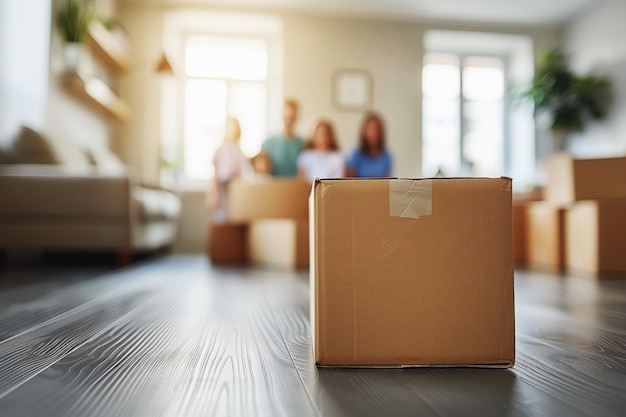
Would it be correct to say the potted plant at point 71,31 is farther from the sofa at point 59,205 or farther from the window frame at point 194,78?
the window frame at point 194,78

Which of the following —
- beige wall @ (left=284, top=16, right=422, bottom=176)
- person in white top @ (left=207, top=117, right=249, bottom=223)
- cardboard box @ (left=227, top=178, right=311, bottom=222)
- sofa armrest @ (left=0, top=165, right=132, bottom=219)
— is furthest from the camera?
beige wall @ (left=284, top=16, right=422, bottom=176)

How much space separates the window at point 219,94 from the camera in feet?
19.1

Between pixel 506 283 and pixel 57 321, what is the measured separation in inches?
43.6

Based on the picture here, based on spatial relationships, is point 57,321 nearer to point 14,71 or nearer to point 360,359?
point 360,359

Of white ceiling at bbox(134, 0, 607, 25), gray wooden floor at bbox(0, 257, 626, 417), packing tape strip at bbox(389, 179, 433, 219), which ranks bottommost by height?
gray wooden floor at bbox(0, 257, 626, 417)

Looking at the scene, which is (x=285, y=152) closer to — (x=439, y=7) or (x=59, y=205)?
(x=59, y=205)

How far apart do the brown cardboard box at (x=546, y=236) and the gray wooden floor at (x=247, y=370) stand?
5.57 feet

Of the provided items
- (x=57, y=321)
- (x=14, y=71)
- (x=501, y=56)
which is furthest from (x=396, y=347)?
(x=501, y=56)

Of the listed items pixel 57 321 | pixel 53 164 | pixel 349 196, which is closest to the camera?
pixel 349 196

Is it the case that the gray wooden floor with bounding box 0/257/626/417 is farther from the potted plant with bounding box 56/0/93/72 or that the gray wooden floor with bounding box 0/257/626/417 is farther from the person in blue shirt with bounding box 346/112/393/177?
the potted plant with bounding box 56/0/93/72

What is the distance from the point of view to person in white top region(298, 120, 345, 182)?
3.76 metres

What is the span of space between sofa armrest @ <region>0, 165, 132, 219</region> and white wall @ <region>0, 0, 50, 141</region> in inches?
29.2

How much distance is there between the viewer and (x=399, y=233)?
3.08 feet

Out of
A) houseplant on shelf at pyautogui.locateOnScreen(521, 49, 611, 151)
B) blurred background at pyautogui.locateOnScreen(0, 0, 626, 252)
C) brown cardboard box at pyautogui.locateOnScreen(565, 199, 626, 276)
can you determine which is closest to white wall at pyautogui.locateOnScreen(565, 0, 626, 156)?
blurred background at pyautogui.locateOnScreen(0, 0, 626, 252)
